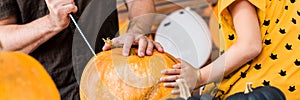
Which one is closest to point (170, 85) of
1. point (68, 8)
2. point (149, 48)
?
point (149, 48)

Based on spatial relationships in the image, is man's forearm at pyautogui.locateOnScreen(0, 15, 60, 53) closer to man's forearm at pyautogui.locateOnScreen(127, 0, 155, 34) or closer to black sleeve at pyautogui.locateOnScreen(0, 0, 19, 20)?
black sleeve at pyautogui.locateOnScreen(0, 0, 19, 20)

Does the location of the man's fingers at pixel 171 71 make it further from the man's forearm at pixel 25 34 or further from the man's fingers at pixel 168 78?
the man's forearm at pixel 25 34

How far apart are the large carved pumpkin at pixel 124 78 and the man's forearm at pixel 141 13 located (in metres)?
0.43

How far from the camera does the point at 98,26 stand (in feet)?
4.20

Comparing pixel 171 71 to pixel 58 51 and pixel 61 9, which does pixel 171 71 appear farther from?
pixel 58 51

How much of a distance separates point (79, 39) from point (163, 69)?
41 centimetres

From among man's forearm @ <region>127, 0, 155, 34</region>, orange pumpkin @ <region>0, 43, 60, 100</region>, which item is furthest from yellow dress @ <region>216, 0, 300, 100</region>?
orange pumpkin @ <region>0, 43, 60, 100</region>

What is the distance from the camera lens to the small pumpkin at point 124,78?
830mm

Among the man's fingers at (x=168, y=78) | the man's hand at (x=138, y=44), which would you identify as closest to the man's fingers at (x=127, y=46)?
the man's hand at (x=138, y=44)

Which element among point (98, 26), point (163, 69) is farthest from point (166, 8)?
point (163, 69)

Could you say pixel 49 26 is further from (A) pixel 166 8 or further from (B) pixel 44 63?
(A) pixel 166 8

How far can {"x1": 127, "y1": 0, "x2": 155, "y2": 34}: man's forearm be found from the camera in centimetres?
131

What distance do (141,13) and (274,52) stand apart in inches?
18.9

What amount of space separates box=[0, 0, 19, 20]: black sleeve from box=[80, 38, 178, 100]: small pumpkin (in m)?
0.39
